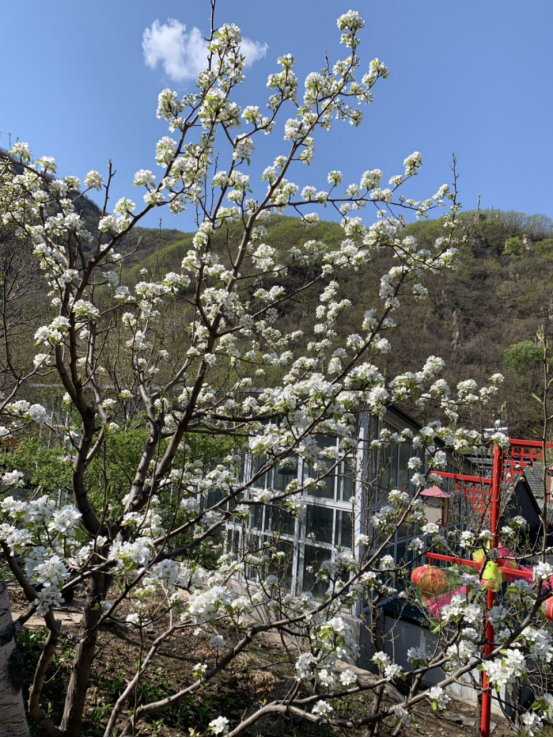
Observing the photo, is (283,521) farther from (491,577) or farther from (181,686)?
(491,577)

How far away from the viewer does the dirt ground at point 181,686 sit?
148 inches

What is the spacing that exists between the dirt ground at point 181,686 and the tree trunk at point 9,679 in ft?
5.55

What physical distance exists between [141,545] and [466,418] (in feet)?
57.2

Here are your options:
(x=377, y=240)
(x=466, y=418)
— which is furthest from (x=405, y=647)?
(x=466, y=418)

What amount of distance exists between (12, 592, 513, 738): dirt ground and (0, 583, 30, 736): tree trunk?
1.69 m

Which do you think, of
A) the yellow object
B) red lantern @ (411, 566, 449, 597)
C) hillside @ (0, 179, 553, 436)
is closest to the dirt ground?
red lantern @ (411, 566, 449, 597)

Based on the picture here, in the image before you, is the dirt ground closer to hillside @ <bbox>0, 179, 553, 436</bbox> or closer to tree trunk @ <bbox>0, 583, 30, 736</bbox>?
tree trunk @ <bbox>0, 583, 30, 736</bbox>

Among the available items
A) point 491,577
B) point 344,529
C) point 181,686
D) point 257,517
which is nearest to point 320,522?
point 344,529

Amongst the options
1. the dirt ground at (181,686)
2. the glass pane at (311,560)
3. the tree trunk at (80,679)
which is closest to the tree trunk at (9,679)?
the tree trunk at (80,679)

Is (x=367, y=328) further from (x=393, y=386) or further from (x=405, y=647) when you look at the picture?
(x=405, y=647)

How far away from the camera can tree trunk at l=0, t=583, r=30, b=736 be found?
1.63m

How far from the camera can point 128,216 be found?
2648 mm

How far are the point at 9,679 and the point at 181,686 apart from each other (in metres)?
3.45

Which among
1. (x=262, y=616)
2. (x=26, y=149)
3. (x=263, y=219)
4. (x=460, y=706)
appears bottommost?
(x=460, y=706)
